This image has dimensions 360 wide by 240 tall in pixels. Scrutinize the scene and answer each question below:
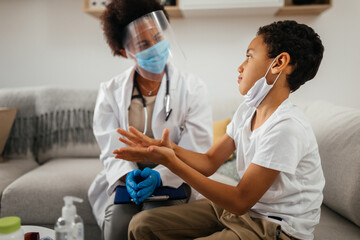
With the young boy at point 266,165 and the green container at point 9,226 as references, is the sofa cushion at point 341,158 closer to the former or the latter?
the young boy at point 266,165

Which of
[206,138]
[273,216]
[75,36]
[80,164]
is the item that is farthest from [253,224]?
[75,36]

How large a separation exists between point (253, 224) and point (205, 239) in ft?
0.49

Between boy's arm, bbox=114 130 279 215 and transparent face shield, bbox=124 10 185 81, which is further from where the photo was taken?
transparent face shield, bbox=124 10 185 81

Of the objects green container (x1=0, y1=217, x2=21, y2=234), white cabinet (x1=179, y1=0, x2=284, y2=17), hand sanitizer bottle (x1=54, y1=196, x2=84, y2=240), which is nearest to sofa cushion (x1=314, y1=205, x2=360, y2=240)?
hand sanitizer bottle (x1=54, y1=196, x2=84, y2=240)

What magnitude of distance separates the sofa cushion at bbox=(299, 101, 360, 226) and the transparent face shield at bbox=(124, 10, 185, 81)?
0.68 meters

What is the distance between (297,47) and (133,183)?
0.72m

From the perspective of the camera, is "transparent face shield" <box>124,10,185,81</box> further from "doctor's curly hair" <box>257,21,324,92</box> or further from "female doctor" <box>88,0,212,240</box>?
"doctor's curly hair" <box>257,21,324,92</box>

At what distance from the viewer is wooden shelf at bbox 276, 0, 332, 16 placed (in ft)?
6.82

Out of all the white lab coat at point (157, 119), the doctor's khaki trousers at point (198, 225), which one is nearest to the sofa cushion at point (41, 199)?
the white lab coat at point (157, 119)

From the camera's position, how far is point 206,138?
1.45 metres

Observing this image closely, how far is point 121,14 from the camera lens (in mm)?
1385

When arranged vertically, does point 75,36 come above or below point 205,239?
above

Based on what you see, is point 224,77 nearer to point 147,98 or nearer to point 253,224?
point 147,98

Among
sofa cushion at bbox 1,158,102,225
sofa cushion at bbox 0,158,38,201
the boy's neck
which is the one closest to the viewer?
the boy's neck
